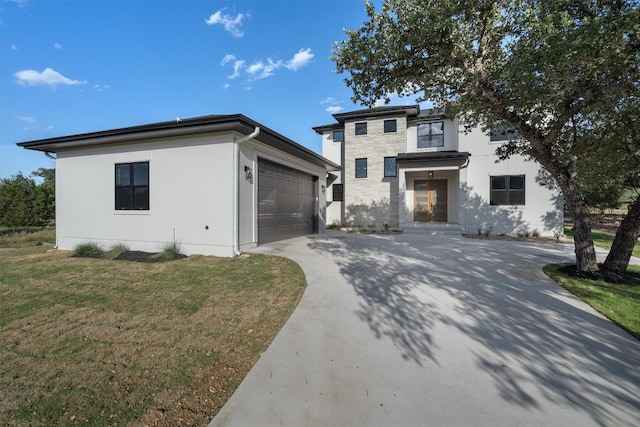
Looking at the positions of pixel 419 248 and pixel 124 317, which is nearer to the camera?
pixel 124 317

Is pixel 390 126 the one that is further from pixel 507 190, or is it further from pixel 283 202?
pixel 283 202

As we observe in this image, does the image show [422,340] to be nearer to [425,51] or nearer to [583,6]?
[425,51]

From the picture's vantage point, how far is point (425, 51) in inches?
213

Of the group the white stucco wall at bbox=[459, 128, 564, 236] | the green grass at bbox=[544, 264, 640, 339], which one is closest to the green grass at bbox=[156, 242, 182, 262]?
the green grass at bbox=[544, 264, 640, 339]

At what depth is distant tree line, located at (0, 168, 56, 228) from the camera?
15.3m

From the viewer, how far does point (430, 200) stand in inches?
634

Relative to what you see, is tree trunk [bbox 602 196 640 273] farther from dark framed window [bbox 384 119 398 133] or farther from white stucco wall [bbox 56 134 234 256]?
dark framed window [bbox 384 119 398 133]

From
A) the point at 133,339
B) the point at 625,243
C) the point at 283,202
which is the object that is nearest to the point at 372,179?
the point at 283,202

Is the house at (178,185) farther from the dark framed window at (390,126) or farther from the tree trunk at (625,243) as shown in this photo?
the tree trunk at (625,243)

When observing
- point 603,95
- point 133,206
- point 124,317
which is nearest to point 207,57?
point 133,206

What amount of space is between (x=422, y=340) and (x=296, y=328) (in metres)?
1.54

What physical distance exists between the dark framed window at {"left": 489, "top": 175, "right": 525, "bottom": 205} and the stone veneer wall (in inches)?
194

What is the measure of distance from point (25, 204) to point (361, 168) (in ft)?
66.2

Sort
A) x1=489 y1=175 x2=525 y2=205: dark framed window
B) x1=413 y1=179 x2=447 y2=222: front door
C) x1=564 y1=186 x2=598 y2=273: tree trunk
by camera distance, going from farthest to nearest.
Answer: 1. x1=413 y1=179 x2=447 y2=222: front door
2. x1=489 y1=175 x2=525 y2=205: dark framed window
3. x1=564 y1=186 x2=598 y2=273: tree trunk
